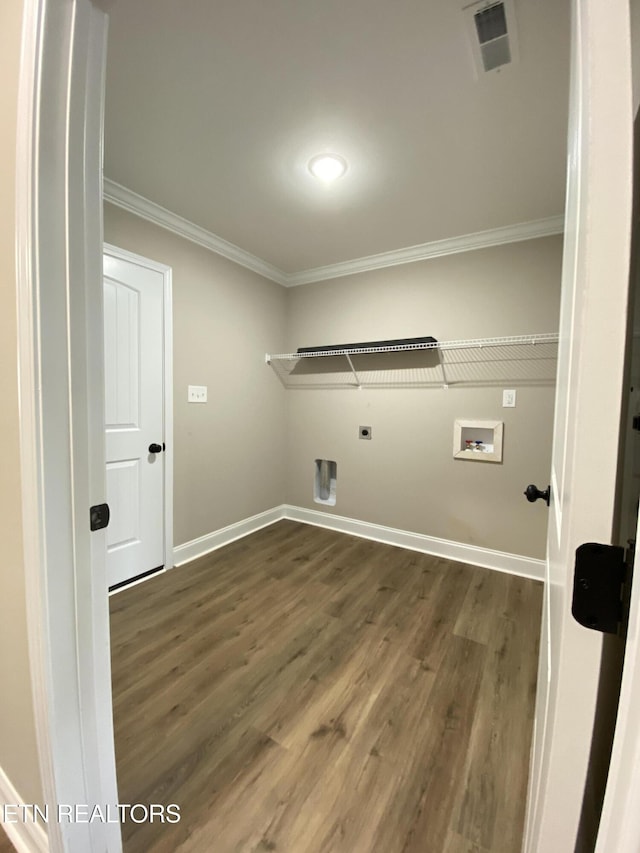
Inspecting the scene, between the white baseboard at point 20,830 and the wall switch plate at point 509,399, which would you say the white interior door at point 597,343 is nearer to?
the white baseboard at point 20,830

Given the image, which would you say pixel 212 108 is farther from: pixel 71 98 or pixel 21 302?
pixel 21 302

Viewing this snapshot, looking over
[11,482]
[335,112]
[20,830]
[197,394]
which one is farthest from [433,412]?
[20,830]

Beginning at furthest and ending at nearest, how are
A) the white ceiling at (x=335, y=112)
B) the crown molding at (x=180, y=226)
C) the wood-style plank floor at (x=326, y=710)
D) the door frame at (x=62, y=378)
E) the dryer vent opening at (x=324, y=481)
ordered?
the dryer vent opening at (x=324, y=481) < the crown molding at (x=180, y=226) < the white ceiling at (x=335, y=112) < the wood-style plank floor at (x=326, y=710) < the door frame at (x=62, y=378)

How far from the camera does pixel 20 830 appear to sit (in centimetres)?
95

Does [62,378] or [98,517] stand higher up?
[62,378]

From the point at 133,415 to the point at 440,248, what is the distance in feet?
8.32

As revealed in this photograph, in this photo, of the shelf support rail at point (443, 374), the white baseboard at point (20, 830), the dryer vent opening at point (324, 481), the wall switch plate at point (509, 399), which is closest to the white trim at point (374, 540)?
the dryer vent opening at point (324, 481)

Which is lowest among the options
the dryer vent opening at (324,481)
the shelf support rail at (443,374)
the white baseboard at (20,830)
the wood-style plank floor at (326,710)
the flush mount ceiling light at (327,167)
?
the wood-style plank floor at (326,710)

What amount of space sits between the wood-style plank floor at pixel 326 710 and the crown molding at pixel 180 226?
2419mm

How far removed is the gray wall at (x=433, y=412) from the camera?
2400mm

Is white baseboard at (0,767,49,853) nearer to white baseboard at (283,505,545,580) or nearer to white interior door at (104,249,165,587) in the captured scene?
white interior door at (104,249,165,587)

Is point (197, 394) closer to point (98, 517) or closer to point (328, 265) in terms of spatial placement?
point (328, 265)

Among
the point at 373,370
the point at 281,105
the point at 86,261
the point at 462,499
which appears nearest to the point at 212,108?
the point at 281,105

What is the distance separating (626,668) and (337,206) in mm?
2491
